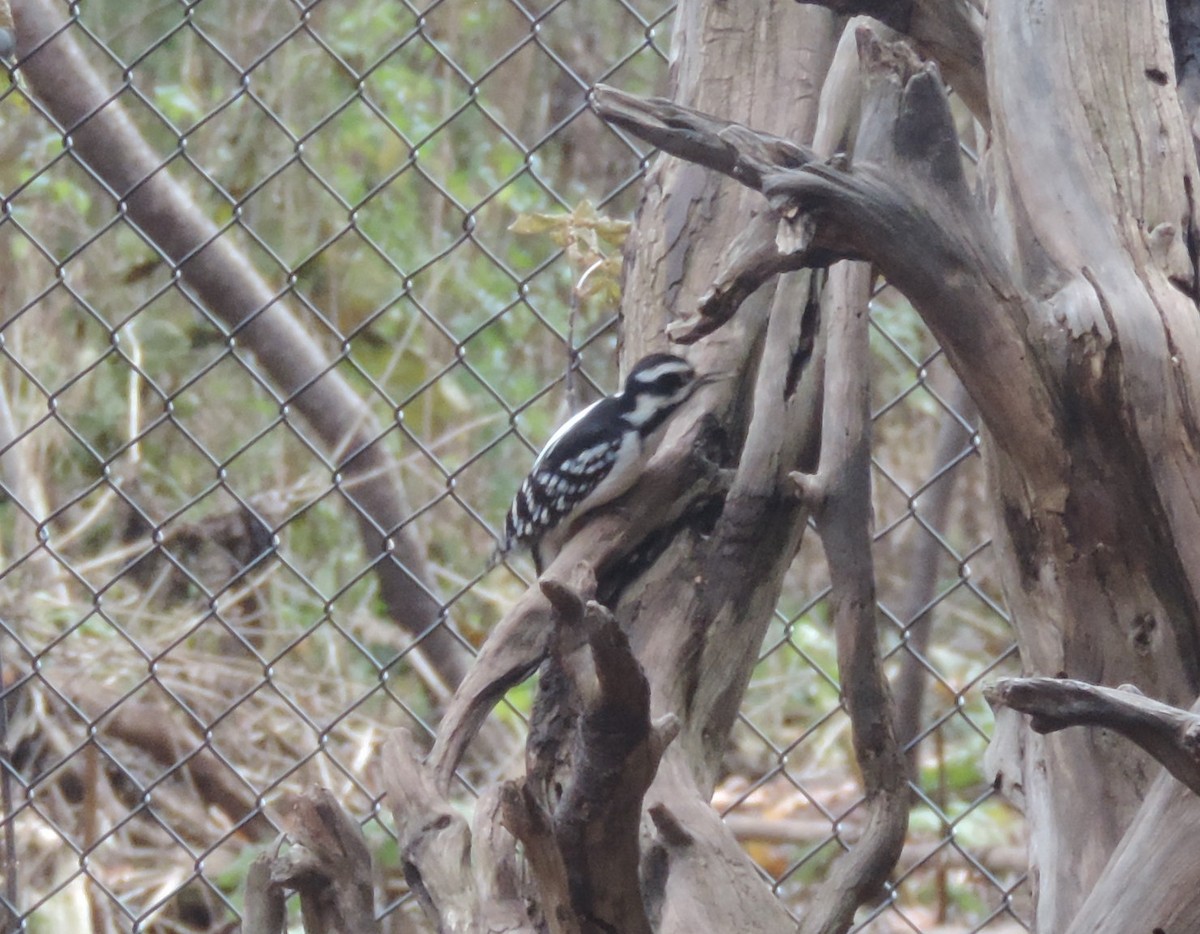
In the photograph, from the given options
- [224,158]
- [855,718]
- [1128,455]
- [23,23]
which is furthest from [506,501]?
[1128,455]

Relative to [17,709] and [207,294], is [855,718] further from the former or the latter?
[17,709]

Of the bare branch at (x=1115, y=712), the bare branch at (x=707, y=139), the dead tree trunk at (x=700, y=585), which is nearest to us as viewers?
the bare branch at (x=1115, y=712)

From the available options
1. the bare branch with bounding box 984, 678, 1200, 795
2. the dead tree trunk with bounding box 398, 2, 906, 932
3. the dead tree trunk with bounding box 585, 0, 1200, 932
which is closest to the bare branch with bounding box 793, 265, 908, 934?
the dead tree trunk with bounding box 398, 2, 906, 932

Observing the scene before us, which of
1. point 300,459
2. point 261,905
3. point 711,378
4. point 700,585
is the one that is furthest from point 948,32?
point 300,459

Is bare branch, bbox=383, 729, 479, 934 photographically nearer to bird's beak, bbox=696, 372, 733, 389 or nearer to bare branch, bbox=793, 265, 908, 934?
bare branch, bbox=793, 265, 908, 934

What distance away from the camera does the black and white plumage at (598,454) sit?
1.96 m

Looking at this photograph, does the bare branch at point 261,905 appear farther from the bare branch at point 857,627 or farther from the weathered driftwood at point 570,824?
the bare branch at point 857,627

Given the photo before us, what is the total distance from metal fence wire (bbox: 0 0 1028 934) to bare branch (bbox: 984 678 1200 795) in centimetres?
217

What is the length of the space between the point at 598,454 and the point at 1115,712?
111 cm

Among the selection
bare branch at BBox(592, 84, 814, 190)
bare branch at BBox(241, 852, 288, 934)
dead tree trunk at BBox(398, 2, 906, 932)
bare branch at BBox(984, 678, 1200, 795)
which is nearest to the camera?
bare branch at BBox(984, 678, 1200, 795)

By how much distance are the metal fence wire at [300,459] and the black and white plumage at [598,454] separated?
39.5 inches

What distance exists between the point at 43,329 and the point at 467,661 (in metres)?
1.68

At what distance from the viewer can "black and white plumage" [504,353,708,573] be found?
77.2 inches

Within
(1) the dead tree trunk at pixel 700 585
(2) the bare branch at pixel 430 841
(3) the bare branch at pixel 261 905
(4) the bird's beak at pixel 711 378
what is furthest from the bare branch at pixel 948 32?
(3) the bare branch at pixel 261 905
